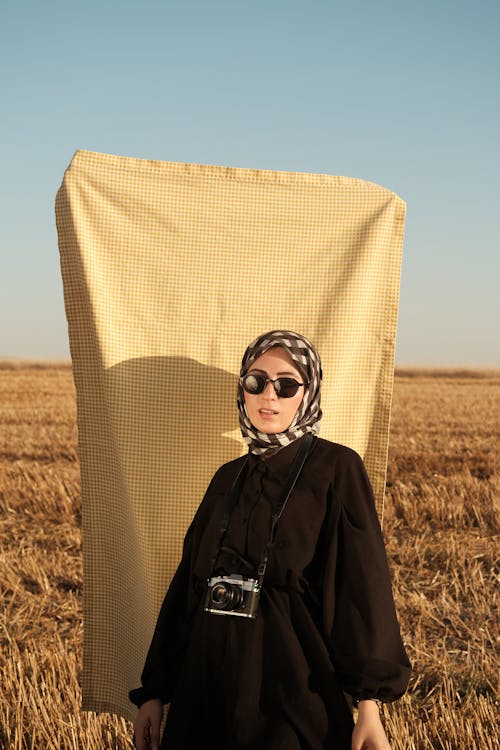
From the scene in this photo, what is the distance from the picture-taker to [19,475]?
973 centimetres

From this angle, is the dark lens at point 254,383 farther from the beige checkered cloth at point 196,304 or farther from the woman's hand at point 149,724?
the woman's hand at point 149,724

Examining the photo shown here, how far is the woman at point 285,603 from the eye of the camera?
2178 millimetres

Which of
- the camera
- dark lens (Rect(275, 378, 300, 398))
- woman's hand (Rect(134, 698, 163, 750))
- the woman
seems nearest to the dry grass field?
woman's hand (Rect(134, 698, 163, 750))

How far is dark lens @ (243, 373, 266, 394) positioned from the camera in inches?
96.2

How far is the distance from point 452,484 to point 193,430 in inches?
273

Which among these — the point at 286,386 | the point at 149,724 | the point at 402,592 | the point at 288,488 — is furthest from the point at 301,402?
the point at 402,592

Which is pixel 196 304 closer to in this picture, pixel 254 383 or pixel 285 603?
pixel 254 383

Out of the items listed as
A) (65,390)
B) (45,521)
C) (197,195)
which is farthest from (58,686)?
(65,390)

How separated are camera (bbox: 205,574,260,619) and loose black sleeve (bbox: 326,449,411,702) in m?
0.23

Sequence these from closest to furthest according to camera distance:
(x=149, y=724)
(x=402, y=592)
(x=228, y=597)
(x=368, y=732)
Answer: (x=368, y=732)
(x=228, y=597)
(x=149, y=724)
(x=402, y=592)

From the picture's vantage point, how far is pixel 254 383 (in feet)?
8.03

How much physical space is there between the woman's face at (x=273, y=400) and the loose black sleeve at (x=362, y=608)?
26cm

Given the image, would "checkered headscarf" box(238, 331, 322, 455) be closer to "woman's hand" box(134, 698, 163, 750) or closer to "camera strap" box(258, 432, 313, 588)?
"camera strap" box(258, 432, 313, 588)

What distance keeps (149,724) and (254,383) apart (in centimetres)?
116
